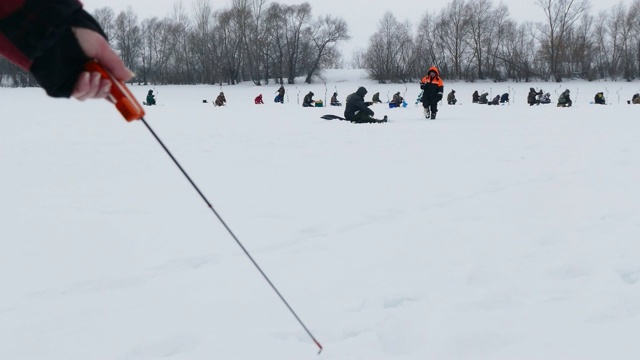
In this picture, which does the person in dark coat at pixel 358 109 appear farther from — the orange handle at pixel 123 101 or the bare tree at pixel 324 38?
the bare tree at pixel 324 38

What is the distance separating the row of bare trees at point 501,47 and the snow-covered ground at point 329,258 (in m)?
42.9

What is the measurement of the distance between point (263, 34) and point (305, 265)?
Answer: 165 ft

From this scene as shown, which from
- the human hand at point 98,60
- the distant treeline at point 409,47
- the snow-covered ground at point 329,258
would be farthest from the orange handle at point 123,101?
the distant treeline at point 409,47

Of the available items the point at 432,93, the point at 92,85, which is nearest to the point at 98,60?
the point at 92,85

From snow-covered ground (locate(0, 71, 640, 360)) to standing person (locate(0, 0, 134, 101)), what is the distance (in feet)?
3.92

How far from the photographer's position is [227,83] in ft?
173

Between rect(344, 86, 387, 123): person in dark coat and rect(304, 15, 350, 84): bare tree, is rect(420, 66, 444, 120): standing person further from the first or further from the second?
rect(304, 15, 350, 84): bare tree

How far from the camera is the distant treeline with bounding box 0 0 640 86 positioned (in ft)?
152

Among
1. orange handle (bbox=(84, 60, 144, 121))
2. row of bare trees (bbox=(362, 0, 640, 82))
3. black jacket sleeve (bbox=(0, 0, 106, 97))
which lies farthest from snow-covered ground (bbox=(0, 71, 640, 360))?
row of bare trees (bbox=(362, 0, 640, 82))

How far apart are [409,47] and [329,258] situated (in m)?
48.6

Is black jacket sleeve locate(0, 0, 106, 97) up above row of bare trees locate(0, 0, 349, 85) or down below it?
below

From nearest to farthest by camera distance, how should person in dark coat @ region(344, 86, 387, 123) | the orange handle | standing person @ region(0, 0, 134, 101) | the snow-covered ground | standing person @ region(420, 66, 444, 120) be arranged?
standing person @ region(0, 0, 134, 101) < the orange handle < the snow-covered ground < person in dark coat @ region(344, 86, 387, 123) < standing person @ region(420, 66, 444, 120)

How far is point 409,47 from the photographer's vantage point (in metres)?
50.0

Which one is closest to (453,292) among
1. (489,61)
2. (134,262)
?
(134,262)
